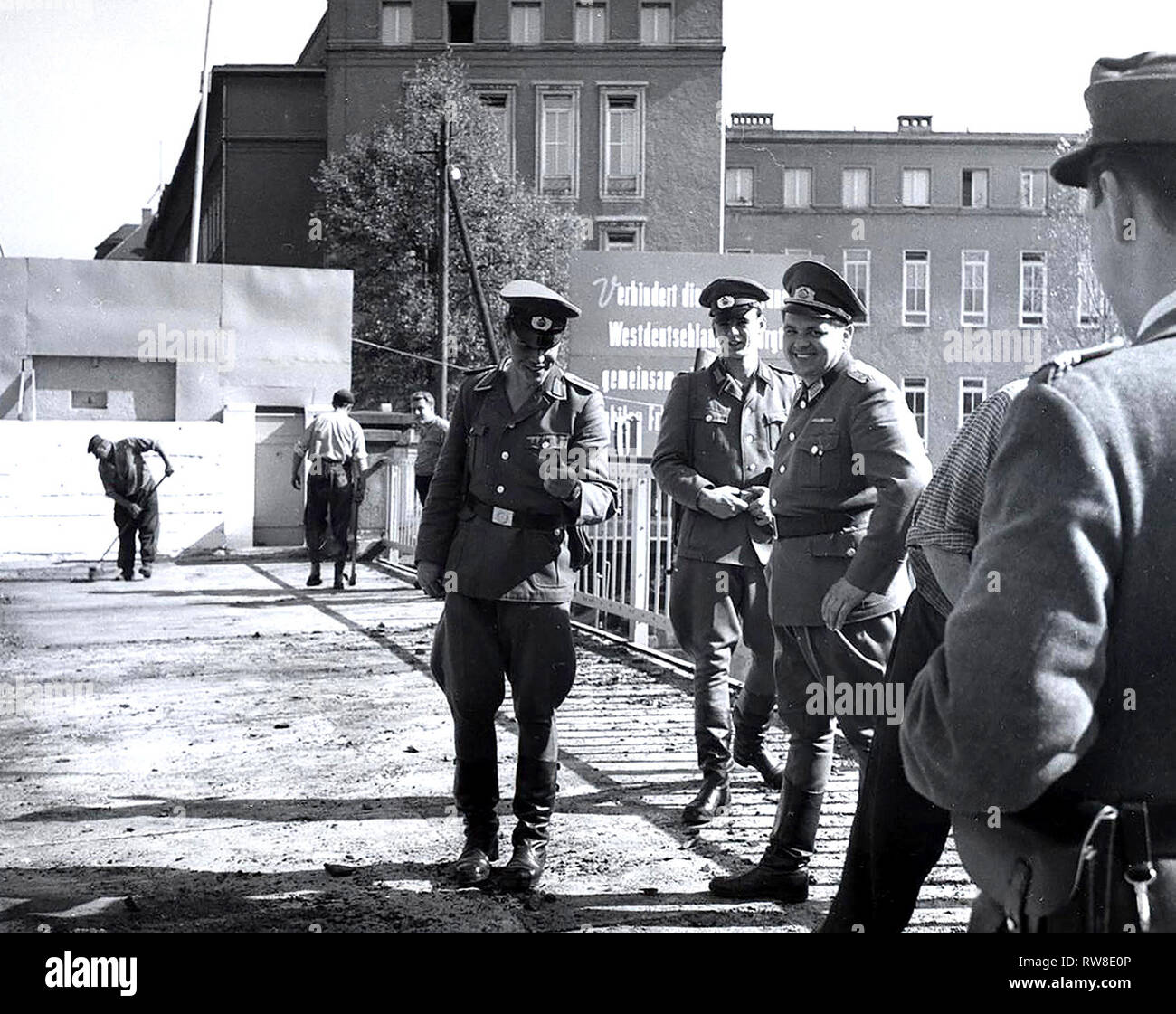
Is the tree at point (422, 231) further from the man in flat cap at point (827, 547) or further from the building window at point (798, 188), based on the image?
the man in flat cap at point (827, 547)

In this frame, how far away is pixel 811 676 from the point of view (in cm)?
476

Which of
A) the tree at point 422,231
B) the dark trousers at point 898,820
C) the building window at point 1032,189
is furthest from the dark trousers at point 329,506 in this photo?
the building window at point 1032,189

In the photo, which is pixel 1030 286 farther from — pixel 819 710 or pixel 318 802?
pixel 819 710

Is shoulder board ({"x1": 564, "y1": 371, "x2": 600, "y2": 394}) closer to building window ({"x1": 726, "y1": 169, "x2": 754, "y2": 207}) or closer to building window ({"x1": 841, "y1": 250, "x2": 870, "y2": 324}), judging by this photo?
building window ({"x1": 841, "y1": 250, "x2": 870, "y2": 324})

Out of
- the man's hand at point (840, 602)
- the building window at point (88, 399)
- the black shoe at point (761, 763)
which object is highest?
the building window at point (88, 399)

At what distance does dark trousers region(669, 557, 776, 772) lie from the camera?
574cm

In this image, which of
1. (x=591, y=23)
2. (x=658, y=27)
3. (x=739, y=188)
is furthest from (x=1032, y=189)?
(x=591, y=23)

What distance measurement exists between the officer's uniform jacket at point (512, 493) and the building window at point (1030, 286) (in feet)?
87.0

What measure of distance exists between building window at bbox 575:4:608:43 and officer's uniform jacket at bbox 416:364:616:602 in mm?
36619

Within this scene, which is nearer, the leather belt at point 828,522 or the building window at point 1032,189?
the leather belt at point 828,522

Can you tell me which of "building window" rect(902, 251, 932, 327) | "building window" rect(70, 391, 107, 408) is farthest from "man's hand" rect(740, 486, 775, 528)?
"building window" rect(902, 251, 932, 327)

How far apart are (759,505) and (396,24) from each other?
38.2 m

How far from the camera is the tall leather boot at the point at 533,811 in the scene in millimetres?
4918

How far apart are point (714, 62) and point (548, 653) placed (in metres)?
40.0
